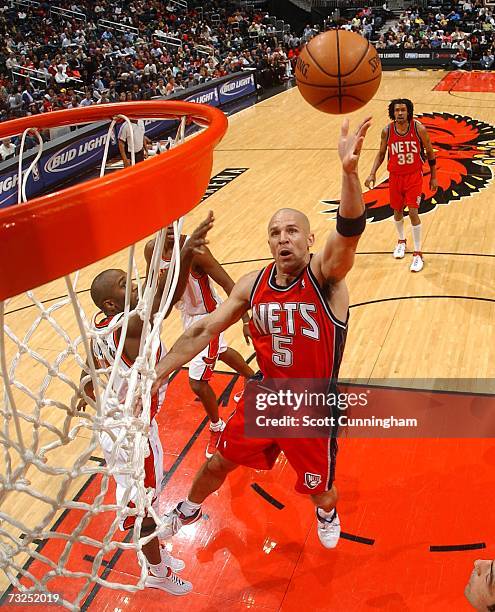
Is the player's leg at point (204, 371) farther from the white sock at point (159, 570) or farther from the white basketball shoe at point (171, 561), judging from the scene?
the white sock at point (159, 570)

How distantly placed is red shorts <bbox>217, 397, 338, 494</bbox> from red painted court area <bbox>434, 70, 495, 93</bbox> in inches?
575

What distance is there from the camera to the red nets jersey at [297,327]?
116 inches

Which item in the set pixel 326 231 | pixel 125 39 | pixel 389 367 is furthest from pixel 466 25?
pixel 389 367

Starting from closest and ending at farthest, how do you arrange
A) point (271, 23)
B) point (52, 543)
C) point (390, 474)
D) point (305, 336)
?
point (305, 336)
point (52, 543)
point (390, 474)
point (271, 23)

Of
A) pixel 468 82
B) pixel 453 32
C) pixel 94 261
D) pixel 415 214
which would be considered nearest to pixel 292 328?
pixel 94 261

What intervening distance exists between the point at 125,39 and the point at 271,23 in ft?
26.5

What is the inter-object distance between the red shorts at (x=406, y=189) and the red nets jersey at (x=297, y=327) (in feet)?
12.4

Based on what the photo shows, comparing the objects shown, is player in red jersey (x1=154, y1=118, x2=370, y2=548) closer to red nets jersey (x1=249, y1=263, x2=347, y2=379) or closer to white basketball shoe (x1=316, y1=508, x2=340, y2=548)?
red nets jersey (x1=249, y1=263, x2=347, y2=379)

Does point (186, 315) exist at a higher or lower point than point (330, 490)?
higher

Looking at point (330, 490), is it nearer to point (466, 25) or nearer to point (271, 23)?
point (466, 25)

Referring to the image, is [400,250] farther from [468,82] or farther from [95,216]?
[468,82]

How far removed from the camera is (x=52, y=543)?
3.66 m

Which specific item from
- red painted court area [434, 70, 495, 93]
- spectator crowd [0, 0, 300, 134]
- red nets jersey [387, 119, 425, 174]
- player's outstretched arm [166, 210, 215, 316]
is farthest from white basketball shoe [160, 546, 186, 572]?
red painted court area [434, 70, 495, 93]

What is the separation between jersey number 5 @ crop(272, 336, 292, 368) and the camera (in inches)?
118
